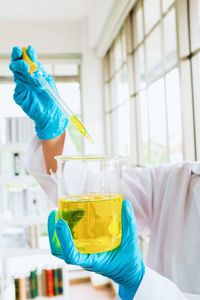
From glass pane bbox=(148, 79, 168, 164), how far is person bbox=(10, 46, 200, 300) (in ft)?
2.83

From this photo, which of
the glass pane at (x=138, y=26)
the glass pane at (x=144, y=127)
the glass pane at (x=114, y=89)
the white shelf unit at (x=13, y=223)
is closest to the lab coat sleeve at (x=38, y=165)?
the glass pane at (x=144, y=127)

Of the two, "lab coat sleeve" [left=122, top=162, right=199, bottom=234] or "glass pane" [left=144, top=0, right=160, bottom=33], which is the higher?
"glass pane" [left=144, top=0, right=160, bottom=33]

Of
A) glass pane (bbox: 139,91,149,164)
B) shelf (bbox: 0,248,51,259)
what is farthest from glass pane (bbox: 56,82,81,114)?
shelf (bbox: 0,248,51,259)

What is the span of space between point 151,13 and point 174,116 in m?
0.80

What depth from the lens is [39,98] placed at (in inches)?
37.3

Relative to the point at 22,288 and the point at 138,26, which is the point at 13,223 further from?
the point at 138,26

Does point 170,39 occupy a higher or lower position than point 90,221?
higher

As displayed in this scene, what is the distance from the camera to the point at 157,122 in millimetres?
2102

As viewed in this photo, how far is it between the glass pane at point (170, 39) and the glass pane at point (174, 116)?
7 cm

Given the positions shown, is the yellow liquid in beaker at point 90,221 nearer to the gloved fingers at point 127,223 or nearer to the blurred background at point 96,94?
the gloved fingers at point 127,223

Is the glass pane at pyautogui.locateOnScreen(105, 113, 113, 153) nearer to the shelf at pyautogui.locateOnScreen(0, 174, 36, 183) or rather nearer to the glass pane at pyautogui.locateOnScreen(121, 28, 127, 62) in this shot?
the glass pane at pyautogui.locateOnScreen(121, 28, 127, 62)

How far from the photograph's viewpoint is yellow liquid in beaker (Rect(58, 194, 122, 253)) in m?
0.62

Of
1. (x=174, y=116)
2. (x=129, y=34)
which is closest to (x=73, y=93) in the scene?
(x=129, y=34)

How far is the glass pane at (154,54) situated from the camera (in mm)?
2002
